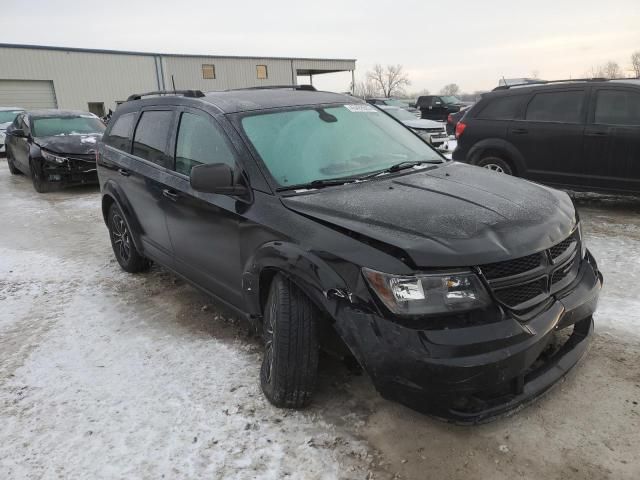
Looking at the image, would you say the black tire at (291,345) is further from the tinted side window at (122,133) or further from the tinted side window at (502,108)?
the tinted side window at (502,108)

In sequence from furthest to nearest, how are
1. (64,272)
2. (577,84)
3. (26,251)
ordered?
(577,84)
(26,251)
(64,272)

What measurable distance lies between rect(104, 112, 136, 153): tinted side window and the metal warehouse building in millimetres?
27181

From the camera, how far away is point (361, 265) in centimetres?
225

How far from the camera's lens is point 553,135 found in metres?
6.66

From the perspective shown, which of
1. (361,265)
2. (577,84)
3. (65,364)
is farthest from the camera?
(577,84)

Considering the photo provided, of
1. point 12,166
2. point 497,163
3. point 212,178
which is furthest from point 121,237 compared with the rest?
point 12,166

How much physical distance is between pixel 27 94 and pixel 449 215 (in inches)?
1361

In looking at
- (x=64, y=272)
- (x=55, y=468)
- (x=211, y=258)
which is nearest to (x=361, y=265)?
(x=211, y=258)

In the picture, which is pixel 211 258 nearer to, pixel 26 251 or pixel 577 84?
pixel 26 251

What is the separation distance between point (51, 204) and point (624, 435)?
30.1 feet

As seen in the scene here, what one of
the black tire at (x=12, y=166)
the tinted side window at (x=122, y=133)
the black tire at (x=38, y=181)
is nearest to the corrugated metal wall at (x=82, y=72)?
the black tire at (x=12, y=166)

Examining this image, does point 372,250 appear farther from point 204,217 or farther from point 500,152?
point 500,152

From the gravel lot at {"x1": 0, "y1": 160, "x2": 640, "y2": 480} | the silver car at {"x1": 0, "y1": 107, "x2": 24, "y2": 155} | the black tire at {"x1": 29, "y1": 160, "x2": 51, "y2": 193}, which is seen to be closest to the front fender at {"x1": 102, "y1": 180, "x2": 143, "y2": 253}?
the gravel lot at {"x1": 0, "y1": 160, "x2": 640, "y2": 480}

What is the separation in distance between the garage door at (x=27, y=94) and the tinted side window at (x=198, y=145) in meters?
32.0
